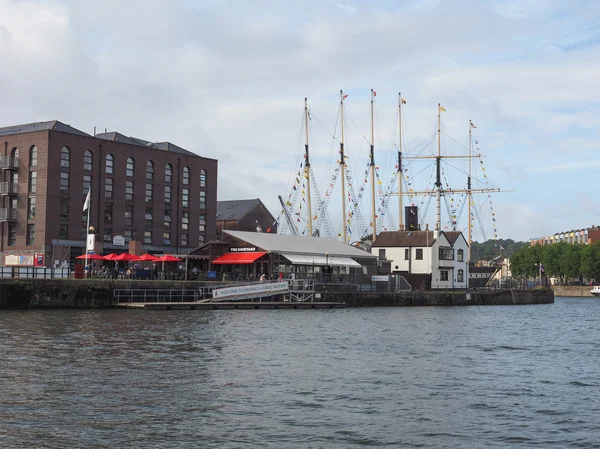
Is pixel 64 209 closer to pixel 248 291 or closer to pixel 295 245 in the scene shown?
pixel 295 245

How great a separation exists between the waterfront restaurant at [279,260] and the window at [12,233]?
23.3 m

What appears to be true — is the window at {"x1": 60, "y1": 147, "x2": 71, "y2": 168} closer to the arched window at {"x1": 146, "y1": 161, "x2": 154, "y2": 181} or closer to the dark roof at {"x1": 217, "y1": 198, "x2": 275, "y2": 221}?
the arched window at {"x1": 146, "y1": 161, "x2": 154, "y2": 181}

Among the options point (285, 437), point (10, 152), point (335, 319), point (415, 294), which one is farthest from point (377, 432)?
point (10, 152)

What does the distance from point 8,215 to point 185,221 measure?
22.2 metres

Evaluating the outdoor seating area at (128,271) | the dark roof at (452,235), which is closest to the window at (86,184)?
the outdoor seating area at (128,271)

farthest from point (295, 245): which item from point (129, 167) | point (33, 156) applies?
point (33, 156)

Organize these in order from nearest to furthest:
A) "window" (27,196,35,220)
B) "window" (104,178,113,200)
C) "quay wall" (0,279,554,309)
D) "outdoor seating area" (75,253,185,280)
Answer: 1. "quay wall" (0,279,554,309)
2. "outdoor seating area" (75,253,185,280)
3. "window" (27,196,35,220)
4. "window" (104,178,113,200)

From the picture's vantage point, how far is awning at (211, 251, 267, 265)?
78625mm

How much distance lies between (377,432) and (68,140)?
74080 mm

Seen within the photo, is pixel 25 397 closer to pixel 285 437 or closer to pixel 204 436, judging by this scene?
pixel 204 436

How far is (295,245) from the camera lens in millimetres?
86375

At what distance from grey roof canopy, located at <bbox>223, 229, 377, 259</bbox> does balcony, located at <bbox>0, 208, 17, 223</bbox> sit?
79.3 feet

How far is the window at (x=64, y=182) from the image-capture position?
86325 millimetres

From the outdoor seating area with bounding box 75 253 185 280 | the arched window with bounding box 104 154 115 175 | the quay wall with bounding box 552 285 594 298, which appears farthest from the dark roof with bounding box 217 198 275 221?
the quay wall with bounding box 552 285 594 298
